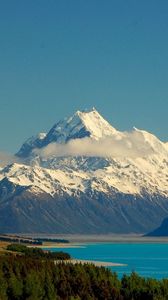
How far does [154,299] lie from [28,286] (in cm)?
1967

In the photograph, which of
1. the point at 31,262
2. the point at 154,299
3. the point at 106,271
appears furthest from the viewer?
the point at 31,262

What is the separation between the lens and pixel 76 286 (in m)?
143

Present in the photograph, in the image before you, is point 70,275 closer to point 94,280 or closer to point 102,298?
point 94,280

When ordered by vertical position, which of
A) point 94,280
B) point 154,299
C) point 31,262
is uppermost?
point 31,262

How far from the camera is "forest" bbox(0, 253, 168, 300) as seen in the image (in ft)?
447

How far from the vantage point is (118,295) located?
138 metres

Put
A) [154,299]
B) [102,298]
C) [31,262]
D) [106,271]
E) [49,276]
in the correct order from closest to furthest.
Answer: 1. [154,299]
2. [102,298]
3. [49,276]
4. [106,271]
5. [31,262]

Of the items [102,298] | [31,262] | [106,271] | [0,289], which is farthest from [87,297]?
[31,262]

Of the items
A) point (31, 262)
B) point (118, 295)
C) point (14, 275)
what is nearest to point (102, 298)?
point (118, 295)

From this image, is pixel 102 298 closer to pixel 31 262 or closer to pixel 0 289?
pixel 0 289

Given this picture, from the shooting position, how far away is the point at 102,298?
137 metres

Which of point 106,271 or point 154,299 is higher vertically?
point 106,271

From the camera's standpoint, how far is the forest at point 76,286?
13625cm

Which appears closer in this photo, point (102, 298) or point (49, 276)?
point (102, 298)
